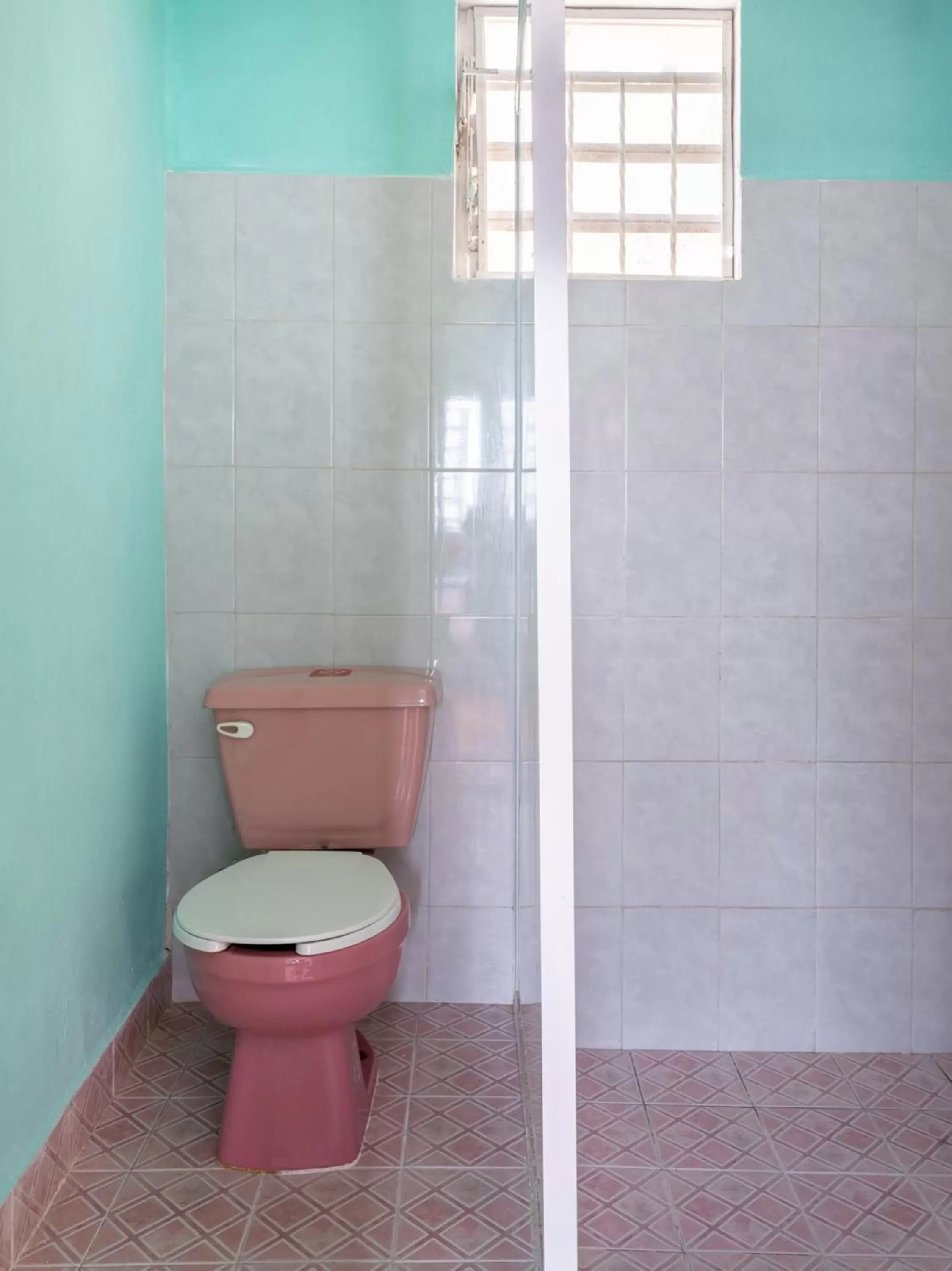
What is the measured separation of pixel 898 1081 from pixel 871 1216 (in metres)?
0.46

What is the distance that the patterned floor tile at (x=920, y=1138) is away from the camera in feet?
5.41

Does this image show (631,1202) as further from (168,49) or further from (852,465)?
(168,49)

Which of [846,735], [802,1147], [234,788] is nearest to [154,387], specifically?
[234,788]

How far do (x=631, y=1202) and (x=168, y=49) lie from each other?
2194 millimetres

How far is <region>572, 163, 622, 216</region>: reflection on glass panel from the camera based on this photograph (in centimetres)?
212

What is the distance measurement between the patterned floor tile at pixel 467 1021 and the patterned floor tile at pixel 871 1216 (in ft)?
2.05

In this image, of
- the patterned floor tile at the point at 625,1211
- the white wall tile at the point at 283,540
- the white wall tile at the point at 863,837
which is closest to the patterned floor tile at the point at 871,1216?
the patterned floor tile at the point at 625,1211

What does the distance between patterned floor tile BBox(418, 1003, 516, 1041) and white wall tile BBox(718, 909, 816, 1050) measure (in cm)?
42

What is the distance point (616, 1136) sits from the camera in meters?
1.72

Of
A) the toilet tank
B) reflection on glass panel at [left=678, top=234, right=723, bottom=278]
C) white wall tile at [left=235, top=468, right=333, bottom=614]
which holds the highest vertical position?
reflection on glass panel at [left=678, top=234, right=723, bottom=278]

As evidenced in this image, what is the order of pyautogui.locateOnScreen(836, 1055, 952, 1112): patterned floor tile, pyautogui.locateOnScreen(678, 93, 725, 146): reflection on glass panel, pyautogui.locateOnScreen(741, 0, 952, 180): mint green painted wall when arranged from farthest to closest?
pyautogui.locateOnScreen(678, 93, 725, 146): reflection on glass panel < pyautogui.locateOnScreen(741, 0, 952, 180): mint green painted wall < pyautogui.locateOnScreen(836, 1055, 952, 1112): patterned floor tile

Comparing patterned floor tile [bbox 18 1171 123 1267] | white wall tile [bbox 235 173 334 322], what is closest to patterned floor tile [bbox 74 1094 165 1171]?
patterned floor tile [bbox 18 1171 123 1267]

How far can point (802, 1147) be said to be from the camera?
5.54 feet

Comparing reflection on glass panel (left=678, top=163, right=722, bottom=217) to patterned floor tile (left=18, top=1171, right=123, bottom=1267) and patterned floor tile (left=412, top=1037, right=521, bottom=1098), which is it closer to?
patterned floor tile (left=412, top=1037, right=521, bottom=1098)
